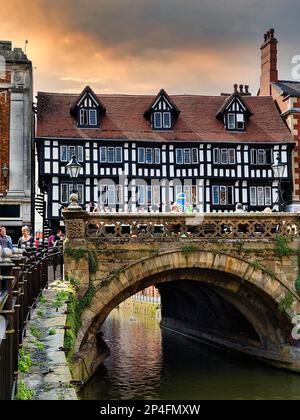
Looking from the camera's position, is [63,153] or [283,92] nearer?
[63,153]

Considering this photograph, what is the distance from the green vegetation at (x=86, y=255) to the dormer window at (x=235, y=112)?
866 inches

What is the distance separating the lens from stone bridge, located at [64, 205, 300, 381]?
16.9 meters

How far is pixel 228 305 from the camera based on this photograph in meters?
23.5

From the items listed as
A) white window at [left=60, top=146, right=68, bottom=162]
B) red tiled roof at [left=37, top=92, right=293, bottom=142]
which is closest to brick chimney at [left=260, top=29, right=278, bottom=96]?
red tiled roof at [left=37, top=92, right=293, bottom=142]

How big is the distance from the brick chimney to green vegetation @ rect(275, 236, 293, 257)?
24205 mm

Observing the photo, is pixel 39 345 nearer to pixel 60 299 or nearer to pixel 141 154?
pixel 60 299

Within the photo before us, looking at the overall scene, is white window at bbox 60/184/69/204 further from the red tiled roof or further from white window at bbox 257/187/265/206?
white window at bbox 257/187/265/206

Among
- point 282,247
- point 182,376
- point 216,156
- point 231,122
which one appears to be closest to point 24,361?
point 282,247

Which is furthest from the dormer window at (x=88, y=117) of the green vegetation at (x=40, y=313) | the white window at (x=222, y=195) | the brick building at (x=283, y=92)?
the green vegetation at (x=40, y=313)

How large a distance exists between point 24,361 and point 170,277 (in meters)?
10.7

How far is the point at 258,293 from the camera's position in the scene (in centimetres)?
1891

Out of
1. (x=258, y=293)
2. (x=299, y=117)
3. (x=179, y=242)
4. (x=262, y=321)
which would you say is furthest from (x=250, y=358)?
(x=299, y=117)

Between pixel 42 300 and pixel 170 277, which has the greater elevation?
pixel 170 277
